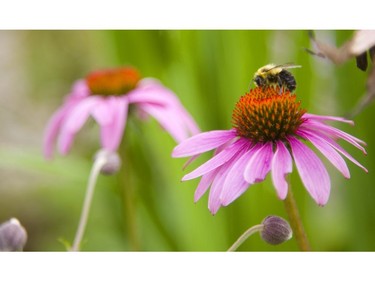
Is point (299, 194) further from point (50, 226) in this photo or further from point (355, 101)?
point (50, 226)

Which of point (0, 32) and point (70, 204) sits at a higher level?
point (0, 32)

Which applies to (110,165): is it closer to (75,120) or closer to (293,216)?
(75,120)

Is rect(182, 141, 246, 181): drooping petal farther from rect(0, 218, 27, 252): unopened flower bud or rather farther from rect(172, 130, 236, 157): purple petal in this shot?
rect(0, 218, 27, 252): unopened flower bud

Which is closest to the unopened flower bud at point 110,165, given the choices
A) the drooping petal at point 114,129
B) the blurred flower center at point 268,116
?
the drooping petal at point 114,129

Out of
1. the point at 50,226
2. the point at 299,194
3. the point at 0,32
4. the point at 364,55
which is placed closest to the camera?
the point at 364,55

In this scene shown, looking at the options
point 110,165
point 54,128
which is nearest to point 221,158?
point 110,165

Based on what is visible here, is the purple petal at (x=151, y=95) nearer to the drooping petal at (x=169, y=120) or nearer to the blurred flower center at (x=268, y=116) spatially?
the drooping petal at (x=169, y=120)
